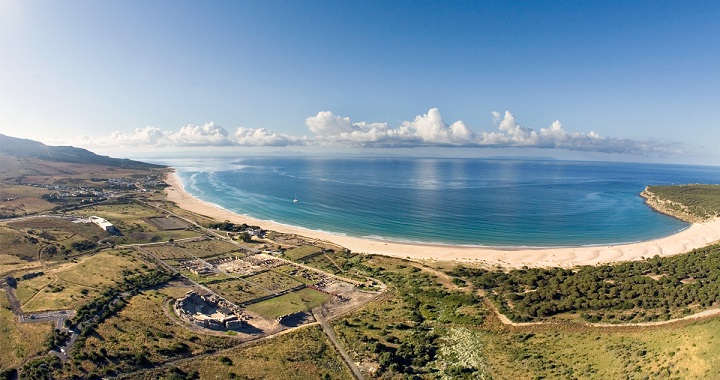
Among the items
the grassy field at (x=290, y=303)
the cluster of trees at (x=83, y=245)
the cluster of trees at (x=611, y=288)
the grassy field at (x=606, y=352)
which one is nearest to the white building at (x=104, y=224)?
the cluster of trees at (x=83, y=245)

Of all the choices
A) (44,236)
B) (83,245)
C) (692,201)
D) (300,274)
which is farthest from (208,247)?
(692,201)

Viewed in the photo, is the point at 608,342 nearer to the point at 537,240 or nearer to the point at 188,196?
the point at 537,240

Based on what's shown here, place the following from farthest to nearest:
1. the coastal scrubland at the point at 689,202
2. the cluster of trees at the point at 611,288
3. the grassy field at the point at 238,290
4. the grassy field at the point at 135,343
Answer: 1. the coastal scrubland at the point at 689,202
2. the grassy field at the point at 238,290
3. the cluster of trees at the point at 611,288
4. the grassy field at the point at 135,343

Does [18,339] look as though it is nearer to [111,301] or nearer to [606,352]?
[111,301]

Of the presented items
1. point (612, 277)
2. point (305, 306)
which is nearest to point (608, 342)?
point (612, 277)

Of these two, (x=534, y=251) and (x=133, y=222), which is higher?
(x=133, y=222)

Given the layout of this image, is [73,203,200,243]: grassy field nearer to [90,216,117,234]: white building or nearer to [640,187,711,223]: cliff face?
[90,216,117,234]: white building

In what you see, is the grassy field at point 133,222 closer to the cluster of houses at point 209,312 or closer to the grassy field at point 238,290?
the grassy field at point 238,290
